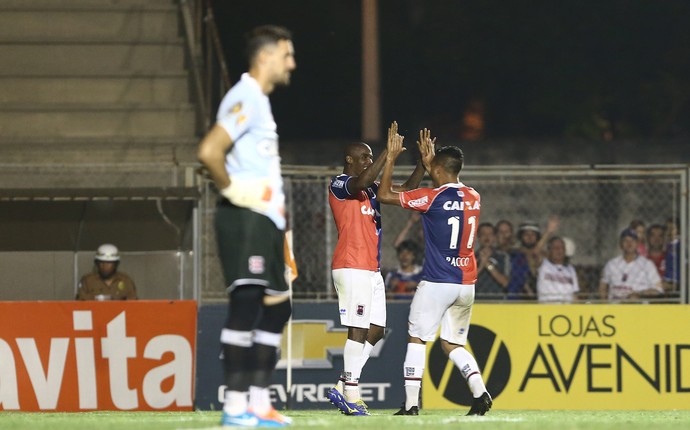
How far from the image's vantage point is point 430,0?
22172 mm

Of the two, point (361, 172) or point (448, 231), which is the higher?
point (361, 172)

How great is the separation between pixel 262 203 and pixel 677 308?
26.2 ft

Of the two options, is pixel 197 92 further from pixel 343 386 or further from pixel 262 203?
pixel 262 203

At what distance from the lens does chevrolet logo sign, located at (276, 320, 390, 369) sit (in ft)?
46.7

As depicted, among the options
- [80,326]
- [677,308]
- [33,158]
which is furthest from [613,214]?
[33,158]

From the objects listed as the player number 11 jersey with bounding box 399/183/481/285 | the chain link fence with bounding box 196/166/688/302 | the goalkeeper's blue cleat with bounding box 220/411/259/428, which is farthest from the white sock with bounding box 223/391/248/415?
the chain link fence with bounding box 196/166/688/302

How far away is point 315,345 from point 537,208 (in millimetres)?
3397

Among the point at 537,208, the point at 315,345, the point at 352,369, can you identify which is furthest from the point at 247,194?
the point at 537,208

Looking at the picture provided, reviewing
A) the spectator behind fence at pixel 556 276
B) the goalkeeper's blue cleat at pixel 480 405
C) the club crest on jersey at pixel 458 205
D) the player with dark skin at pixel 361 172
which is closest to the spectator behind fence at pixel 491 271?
the spectator behind fence at pixel 556 276

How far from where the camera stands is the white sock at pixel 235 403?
7293mm

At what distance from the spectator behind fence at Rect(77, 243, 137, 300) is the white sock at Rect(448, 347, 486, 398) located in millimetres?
5335

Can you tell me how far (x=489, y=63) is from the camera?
21.9 meters

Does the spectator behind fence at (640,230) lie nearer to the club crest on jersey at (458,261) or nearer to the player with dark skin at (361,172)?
the player with dark skin at (361,172)

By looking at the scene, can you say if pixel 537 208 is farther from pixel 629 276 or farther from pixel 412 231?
pixel 412 231
